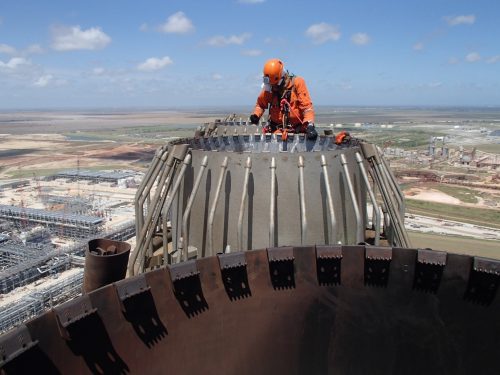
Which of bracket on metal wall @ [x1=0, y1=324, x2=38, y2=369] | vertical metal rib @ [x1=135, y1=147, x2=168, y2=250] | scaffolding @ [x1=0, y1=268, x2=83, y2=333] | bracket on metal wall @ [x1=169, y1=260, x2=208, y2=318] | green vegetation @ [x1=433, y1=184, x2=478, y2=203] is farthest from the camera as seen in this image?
green vegetation @ [x1=433, y1=184, x2=478, y2=203]

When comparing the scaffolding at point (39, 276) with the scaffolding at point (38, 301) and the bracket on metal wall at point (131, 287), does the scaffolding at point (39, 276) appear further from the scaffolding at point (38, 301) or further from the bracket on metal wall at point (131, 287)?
the bracket on metal wall at point (131, 287)

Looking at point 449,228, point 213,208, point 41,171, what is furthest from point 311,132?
point 41,171

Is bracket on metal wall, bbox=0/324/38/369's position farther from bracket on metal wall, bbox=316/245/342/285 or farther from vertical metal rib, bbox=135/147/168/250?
vertical metal rib, bbox=135/147/168/250

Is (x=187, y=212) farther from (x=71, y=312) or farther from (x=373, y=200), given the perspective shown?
(x=71, y=312)

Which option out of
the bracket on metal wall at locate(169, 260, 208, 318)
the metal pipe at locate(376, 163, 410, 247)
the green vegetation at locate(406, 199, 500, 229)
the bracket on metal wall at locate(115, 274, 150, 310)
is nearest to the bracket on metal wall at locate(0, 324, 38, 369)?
the bracket on metal wall at locate(115, 274, 150, 310)

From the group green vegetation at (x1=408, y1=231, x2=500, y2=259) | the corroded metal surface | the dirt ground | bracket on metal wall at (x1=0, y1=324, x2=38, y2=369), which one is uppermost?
bracket on metal wall at (x1=0, y1=324, x2=38, y2=369)

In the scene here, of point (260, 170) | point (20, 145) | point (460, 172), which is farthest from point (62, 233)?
point (20, 145)

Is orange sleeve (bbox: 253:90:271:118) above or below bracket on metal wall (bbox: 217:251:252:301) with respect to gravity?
above
